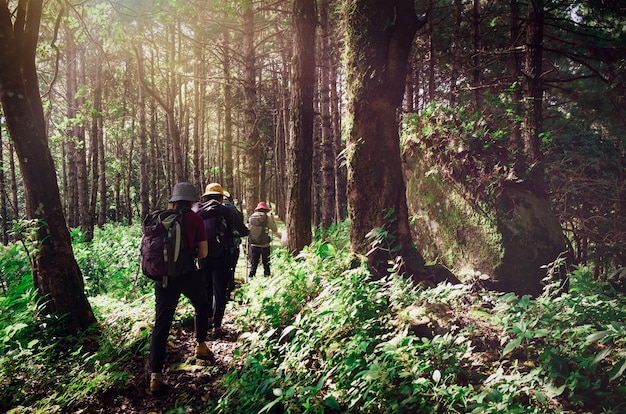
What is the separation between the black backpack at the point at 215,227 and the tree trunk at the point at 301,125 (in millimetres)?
1928

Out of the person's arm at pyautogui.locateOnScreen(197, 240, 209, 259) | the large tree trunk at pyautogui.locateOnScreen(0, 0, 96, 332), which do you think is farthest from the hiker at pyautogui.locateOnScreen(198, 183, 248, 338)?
the large tree trunk at pyautogui.locateOnScreen(0, 0, 96, 332)

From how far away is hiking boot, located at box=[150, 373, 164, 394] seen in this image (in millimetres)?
4094

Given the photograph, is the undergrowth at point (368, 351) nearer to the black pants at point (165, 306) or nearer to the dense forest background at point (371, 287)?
the dense forest background at point (371, 287)

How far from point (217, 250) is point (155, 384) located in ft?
6.25

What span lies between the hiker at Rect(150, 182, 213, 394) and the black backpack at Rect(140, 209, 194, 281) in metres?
0.05

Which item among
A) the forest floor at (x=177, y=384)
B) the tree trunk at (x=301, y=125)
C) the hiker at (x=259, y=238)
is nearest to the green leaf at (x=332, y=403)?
the forest floor at (x=177, y=384)

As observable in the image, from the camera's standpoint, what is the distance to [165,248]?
4137mm

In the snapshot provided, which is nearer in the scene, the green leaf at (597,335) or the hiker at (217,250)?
the green leaf at (597,335)

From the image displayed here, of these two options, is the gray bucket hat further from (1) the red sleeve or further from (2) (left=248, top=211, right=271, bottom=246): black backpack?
(2) (left=248, top=211, right=271, bottom=246): black backpack

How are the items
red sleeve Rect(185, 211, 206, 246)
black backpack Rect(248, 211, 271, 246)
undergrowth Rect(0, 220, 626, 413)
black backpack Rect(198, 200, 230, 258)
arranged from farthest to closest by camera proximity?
1. black backpack Rect(248, 211, 271, 246)
2. black backpack Rect(198, 200, 230, 258)
3. red sleeve Rect(185, 211, 206, 246)
4. undergrowth Rect(0, 220, 626, 413)

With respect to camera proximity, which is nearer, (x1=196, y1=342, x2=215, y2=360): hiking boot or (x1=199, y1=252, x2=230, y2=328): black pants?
(x1=196, y1=342, x2=215, y2=360): hiking boot

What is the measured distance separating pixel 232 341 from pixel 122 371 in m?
1.44

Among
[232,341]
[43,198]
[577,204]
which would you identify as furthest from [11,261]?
[577,204]

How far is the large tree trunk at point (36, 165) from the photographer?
5.04m
